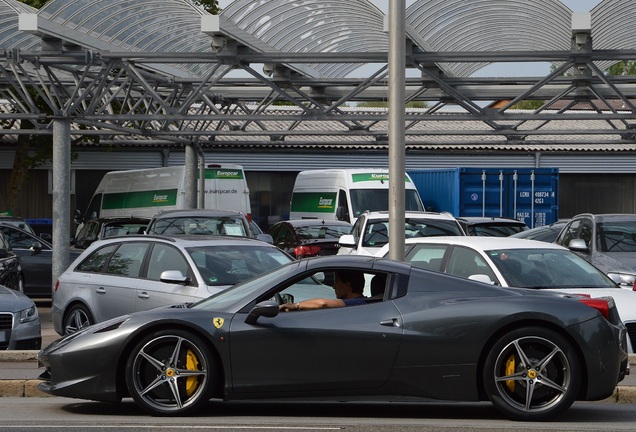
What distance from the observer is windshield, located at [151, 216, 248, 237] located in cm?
2075

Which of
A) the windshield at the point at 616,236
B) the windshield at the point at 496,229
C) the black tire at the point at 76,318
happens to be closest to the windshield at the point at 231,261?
the black tire at the point at 76,318

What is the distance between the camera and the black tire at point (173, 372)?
865cm

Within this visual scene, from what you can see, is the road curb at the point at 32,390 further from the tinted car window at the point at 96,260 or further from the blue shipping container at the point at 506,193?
the blue shipping container at the point at 506,193

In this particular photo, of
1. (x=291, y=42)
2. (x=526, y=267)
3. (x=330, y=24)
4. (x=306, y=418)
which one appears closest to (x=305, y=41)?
(x=291, y=42)

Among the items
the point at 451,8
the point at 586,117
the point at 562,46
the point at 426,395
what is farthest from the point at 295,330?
the point at 586,117

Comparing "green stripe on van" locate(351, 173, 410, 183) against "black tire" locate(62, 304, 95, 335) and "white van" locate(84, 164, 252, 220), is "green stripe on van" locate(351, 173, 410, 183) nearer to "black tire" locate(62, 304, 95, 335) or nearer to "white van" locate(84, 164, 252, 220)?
"white van" locate(84, 164, 252, 220)

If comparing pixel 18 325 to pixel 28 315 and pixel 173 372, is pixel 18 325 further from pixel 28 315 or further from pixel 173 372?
pixel 173 372

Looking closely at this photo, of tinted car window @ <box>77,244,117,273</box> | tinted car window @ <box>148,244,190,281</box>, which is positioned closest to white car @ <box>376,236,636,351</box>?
tinted car window @ <box>148,244,190,281</box>

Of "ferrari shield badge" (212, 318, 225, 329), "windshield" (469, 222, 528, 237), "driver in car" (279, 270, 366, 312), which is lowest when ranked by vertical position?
"ferrari shield badge" (212, 318, 225, 329)

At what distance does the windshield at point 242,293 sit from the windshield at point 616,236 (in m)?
9.06

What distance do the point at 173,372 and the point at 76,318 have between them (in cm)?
568

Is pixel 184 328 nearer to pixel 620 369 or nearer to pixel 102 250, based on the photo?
pixel 620 369

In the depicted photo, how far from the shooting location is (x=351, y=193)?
3078 cm

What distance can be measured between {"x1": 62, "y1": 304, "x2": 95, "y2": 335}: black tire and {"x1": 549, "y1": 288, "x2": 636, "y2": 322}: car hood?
18.4 ft
